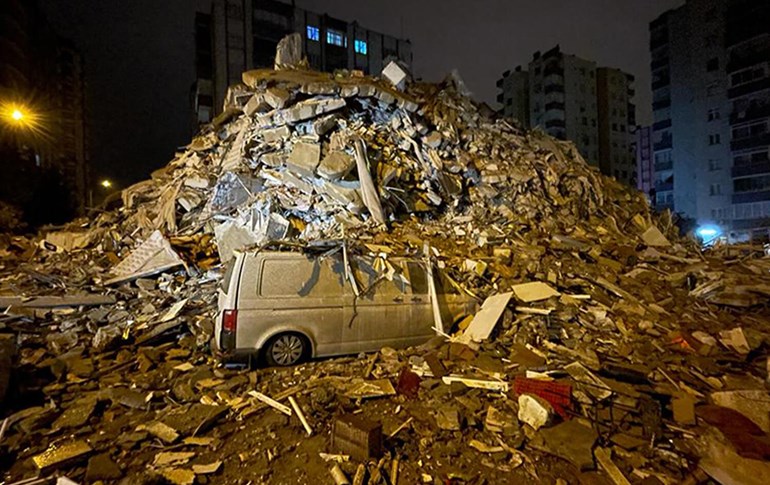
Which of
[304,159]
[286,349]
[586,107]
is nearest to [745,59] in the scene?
[586,107]

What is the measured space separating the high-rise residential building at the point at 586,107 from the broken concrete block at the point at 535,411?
50.3 metres

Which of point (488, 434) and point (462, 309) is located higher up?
point (462, 309)

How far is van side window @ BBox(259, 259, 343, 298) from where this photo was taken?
4.93 m

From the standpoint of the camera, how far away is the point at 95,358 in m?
5.35

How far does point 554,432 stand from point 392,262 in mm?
3168

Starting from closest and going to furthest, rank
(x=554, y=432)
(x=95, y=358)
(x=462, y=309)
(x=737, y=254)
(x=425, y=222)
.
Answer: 1. (x=554, y=432)
2. (x=95, y=358)
3. (x=462, y=309)
4. (x=737, y=254)
5. (x=425, y=222)

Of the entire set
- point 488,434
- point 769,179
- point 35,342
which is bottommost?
point 488,434

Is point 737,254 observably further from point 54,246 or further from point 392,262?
point 54,246

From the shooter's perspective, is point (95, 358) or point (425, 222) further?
point (425, 222)

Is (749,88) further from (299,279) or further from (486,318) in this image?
(299,279)

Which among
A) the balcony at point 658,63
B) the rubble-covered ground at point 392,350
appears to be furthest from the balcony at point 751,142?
the rubble-covered ground at point 392,350

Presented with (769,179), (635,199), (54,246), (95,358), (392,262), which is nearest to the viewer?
(95,358)

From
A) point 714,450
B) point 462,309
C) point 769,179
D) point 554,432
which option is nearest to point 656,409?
point 714,450

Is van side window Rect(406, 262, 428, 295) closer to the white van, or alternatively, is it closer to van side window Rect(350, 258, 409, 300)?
the white van
